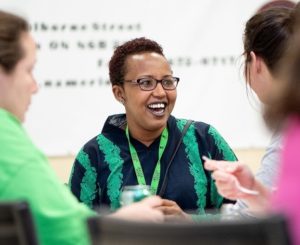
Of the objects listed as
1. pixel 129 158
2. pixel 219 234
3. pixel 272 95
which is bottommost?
pixel 129 158

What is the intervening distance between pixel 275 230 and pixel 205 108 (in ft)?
9.79

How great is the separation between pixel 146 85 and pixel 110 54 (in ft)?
3.00

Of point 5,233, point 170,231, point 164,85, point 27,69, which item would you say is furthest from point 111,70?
point 170,231

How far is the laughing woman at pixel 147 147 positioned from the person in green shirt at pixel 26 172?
919 millimetres

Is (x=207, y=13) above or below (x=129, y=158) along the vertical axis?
above

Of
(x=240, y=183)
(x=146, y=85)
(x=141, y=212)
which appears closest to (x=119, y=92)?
(x=146, y=85)

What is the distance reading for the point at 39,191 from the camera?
170cm

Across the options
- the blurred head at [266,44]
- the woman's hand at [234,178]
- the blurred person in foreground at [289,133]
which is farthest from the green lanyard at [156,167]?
the blurred person in foreground at [289,133]

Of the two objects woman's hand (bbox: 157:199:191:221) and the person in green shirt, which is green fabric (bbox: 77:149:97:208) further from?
the person in green shirt

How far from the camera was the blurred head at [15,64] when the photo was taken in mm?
1875

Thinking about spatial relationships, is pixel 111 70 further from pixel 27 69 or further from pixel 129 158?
pixel 27 69

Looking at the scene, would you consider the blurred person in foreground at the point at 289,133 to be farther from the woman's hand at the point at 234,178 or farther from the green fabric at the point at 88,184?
the green fabric at the point at 88,184

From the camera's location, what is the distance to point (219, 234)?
114 cm

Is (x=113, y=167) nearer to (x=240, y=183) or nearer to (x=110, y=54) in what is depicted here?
(x=240, y=183)
